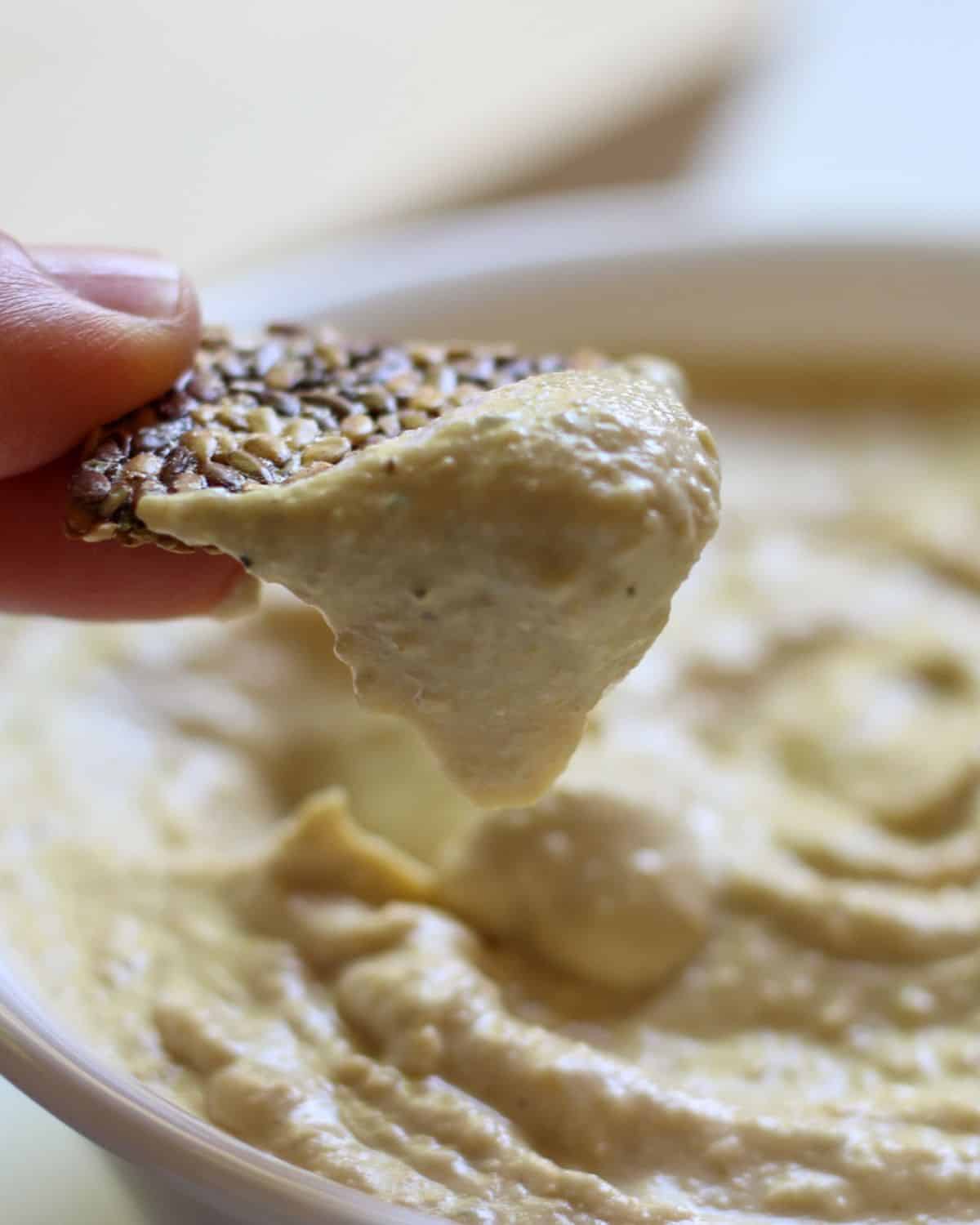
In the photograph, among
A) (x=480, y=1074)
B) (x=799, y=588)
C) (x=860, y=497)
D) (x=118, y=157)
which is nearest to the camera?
(x=480, y=1074)

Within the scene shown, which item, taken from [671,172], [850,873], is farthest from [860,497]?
[671,172]

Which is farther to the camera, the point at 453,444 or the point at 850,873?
the point at 850,873

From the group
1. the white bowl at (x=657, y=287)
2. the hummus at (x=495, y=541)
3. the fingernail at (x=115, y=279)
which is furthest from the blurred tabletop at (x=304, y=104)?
the hummus at (x=495, y=541)

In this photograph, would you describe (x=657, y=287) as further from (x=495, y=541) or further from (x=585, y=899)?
(x=495, y=541)

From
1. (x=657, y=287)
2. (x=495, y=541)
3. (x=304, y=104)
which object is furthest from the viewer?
(x=304, y=104)

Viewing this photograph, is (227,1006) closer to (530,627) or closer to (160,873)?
(160,873)

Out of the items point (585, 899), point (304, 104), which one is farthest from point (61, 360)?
point (304, 104)

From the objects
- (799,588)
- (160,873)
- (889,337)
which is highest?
(889,337)

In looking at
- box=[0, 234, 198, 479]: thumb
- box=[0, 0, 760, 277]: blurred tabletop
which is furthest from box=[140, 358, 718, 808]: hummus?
box=[0, 0, 760, 277]: blurred tabletop
